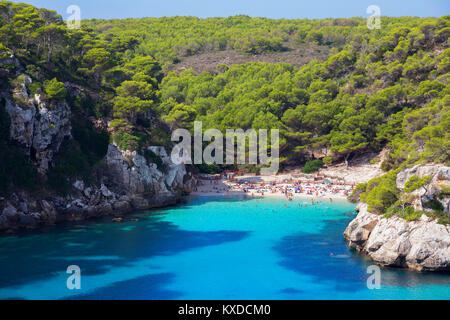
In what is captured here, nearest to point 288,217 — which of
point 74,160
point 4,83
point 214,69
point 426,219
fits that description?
point 426,219

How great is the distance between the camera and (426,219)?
25.1 m

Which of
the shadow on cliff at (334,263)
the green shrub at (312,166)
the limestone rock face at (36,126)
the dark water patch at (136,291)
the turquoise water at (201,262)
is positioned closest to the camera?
the dark water patch at (136,291)

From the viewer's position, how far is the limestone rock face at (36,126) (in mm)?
34750

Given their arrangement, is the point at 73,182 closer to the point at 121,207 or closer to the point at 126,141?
the point at 121,207

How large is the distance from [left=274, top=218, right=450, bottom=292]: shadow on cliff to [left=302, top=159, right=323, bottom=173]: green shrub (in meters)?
24.3

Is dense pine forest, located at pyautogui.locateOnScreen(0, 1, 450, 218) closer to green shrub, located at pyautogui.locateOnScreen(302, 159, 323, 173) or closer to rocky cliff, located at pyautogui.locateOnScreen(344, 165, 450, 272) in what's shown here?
green shrub, located at pyautogui.locateOnScreen(302, 159, 323, 173)

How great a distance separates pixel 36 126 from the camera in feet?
118

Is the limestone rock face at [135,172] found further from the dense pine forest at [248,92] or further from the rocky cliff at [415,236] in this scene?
the rocky cliff at [415,236]

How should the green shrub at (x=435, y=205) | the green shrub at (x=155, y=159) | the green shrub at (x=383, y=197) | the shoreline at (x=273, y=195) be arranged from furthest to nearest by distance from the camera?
the shoreline at (x=273, y=195) → the green shrub at (x=155, y=159) → the green shrub at (x=383, y=197) → the green shrub at (x=435, y=205)

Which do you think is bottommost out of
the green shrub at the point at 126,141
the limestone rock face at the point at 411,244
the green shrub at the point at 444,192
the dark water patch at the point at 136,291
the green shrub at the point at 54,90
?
the dark water patch at the point at 136,291

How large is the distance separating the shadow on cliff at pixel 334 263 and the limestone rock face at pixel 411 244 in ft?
1.79

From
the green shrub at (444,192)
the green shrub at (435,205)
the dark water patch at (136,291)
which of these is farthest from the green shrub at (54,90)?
the green shrub at (444,192)

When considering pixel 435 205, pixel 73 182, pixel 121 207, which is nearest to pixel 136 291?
pixel 435 205

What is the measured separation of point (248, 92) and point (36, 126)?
142 feet
